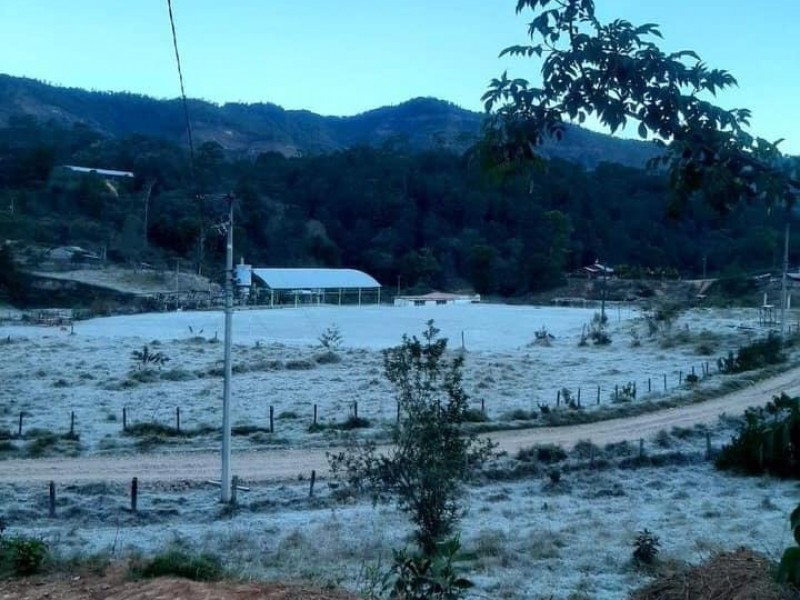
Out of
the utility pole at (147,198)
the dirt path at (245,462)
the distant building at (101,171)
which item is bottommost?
the dirt path at (245,462)

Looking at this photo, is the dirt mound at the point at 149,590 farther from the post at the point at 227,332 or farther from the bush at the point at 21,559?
the post at the point at 227,332

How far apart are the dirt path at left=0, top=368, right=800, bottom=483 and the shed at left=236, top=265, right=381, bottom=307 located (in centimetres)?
3776

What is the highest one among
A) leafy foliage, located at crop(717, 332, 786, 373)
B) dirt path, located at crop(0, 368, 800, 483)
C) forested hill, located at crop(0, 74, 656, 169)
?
forested hill, located at crop(0, 74, 656, 169)

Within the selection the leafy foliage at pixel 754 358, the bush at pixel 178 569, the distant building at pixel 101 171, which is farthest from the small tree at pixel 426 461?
the distant building at pixel 101 171

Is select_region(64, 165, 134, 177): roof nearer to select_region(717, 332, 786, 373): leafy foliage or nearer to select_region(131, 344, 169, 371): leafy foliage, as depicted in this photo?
select_region(131, 344, 169, 371): leafy foliage

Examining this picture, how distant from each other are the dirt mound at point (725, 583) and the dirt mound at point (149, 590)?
202 cm

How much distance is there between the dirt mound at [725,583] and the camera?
4.87m

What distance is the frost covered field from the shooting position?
24.0 m

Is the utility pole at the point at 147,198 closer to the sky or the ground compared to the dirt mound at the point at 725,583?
closer to the sky

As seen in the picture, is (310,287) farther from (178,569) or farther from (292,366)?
(178,569)

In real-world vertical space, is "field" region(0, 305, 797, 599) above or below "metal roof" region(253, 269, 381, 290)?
below

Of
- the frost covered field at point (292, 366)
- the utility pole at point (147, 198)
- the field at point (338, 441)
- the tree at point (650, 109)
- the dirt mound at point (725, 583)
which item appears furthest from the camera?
the utility pole at point (147, 198)

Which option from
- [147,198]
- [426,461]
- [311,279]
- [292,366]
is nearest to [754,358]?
[292,366]

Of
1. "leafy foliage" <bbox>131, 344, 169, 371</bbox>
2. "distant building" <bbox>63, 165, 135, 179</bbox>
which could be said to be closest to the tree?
"leafy foliage" <bbox>131, 344, 169, 371</bbox>
